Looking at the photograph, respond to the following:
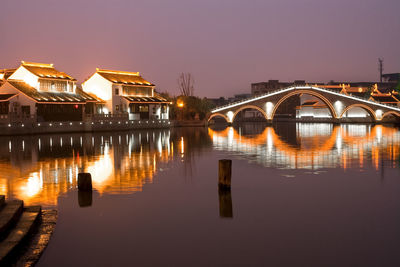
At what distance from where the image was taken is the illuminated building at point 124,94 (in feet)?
207

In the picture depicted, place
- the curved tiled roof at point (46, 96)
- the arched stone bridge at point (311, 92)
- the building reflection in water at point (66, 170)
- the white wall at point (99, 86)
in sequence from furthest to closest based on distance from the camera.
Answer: the arched stone bridge at point (311, 92)
the white wall at point (99, 86)
the curved tiled roof at point (46, 96)
the building reflection in water at point (66, 170)

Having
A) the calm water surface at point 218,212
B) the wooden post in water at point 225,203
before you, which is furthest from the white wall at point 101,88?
the wooden post in water at point 225,203

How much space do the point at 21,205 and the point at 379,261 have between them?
8.12 meters

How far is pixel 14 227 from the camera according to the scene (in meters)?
9.20

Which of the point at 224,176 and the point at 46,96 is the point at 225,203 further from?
the point at 46,96

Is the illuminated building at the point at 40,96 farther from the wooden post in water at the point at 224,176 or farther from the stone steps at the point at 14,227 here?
the stone steps at the point at 14,227

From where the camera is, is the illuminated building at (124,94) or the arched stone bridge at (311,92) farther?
the arched stone bridge at (311,92)

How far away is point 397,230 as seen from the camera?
970 centimetres

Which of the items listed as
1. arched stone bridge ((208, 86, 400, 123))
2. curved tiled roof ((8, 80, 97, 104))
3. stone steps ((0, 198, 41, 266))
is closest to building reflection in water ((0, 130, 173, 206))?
stone steps ((0, 198, 41, 266))

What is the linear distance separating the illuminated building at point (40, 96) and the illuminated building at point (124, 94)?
4.24 meters

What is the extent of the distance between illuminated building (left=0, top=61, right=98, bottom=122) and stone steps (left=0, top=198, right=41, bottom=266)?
130ft

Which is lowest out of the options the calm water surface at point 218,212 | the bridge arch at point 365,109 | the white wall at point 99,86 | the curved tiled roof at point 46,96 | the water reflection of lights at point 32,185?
the calm water surface at point 218,212

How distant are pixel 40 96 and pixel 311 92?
2287 inches

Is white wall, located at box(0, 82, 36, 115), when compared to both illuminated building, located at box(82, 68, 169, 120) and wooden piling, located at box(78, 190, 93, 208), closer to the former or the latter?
illuminated building, located at box(82, 68, 169, 120)
